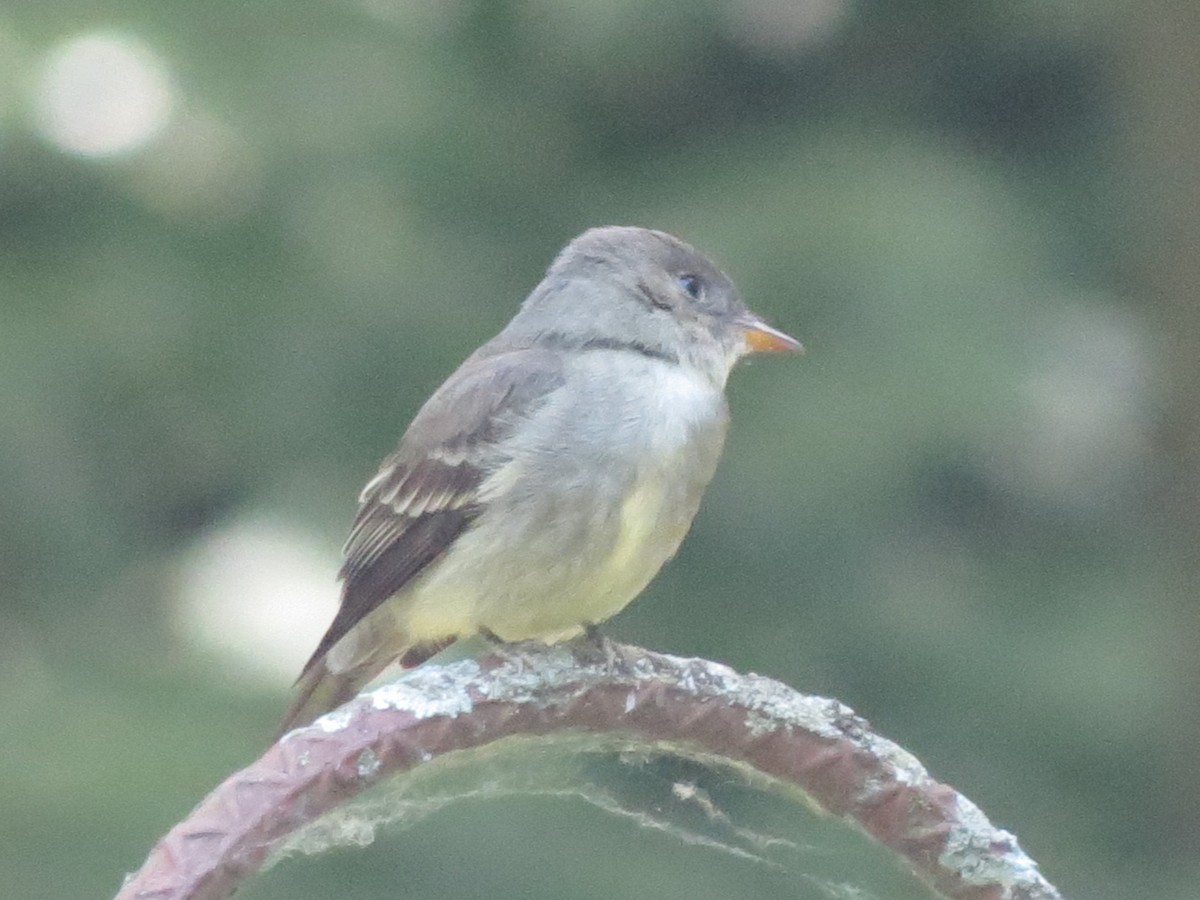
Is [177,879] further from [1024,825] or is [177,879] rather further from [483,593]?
[1024,825]

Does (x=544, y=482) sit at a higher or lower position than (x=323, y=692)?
higher

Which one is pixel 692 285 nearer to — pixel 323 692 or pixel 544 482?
pixel 544 482

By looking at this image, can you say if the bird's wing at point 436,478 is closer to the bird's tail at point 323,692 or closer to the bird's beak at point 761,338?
the bird's tail at point 323,692

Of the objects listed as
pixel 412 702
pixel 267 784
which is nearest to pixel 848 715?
pixel 412 702

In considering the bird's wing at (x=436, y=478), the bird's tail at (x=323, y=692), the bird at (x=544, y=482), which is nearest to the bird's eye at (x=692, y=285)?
the bird at (x=544, y=482)

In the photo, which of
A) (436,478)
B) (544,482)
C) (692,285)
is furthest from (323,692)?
(692,285)

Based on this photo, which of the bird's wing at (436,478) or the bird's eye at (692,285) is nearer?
the bird's wing at (436,478)

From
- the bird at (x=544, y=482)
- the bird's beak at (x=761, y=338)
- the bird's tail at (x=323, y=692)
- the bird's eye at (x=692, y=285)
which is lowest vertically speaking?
the bird's tail at (x=323, y=692)
